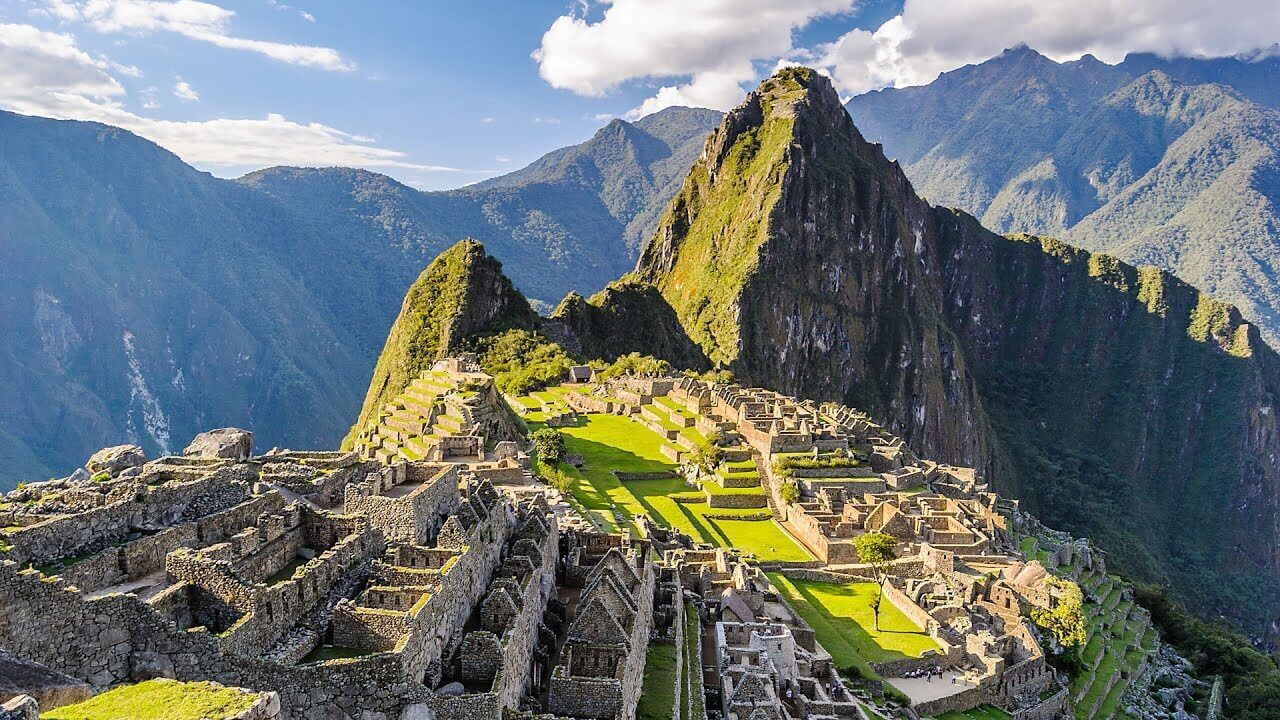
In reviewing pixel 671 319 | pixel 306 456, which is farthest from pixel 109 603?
pixel 671 319

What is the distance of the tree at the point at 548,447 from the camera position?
143 ft

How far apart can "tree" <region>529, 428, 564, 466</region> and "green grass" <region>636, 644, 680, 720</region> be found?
76.7 ft

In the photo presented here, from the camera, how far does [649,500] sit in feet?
142

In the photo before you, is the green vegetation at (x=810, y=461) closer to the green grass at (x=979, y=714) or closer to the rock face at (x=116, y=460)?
the green grass at (x=979, y=714)

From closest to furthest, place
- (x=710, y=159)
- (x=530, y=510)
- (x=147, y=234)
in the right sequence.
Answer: (x=530, y=510)
(x=147, y=234)
(x=710, y=159)

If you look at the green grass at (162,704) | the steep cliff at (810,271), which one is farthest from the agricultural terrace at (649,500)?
the steep cliff at (810,271)

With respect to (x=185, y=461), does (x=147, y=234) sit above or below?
above

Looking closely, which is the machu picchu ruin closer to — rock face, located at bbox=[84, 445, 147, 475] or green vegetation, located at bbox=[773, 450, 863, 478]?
rock face, located at bbox=[84, 445, 147, 475]

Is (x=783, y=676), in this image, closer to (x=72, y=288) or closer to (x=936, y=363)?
(x=72, y=288)

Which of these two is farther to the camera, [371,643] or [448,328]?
[448,328]

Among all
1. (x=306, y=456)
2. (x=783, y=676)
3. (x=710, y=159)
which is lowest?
(x=783, y=676)

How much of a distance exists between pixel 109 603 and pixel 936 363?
188m

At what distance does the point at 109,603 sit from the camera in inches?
453

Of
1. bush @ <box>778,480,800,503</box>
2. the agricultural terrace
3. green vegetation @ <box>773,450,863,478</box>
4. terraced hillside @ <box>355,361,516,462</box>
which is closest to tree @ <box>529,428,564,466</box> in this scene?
the agricultural terrace
